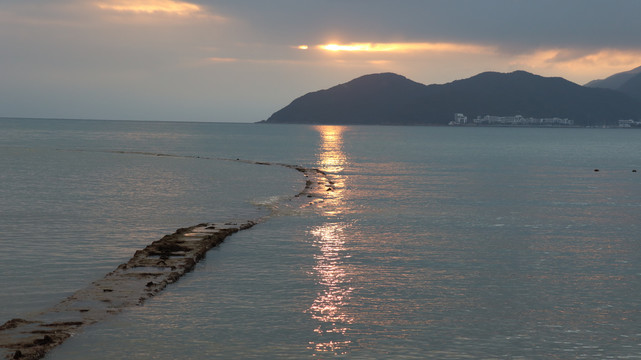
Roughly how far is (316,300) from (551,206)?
28.0 m

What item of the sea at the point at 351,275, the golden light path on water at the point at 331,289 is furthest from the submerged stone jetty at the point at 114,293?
the golden light path on water at the point at 331,289

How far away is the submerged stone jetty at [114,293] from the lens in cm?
1472

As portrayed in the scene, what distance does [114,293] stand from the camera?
1886 cm

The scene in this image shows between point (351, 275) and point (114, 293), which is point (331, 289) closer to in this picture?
point (351, 275)

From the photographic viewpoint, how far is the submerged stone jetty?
1472 centimetres

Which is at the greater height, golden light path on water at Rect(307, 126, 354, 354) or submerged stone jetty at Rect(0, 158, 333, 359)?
submerged stone jetty at Rect(0, 158, 333, 359)

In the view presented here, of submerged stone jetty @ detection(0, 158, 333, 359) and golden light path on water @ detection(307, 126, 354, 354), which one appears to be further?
golden light path on water @ detection(307, 126, 354, 354)

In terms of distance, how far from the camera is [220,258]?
81.1ft

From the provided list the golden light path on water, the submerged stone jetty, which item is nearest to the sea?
the golden light path on water

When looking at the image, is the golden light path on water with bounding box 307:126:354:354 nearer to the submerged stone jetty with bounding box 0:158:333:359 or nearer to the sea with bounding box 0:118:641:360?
the sea with bounding box 0:118:641:360

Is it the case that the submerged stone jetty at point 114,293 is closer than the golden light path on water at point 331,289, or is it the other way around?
the submerged stone jetty at point 114,293

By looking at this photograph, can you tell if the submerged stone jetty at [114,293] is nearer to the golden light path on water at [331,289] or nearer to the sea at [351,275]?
the sea at [351,275]

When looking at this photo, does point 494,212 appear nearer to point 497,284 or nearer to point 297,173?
point 497,284

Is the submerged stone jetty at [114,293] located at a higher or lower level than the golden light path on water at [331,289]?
higher
